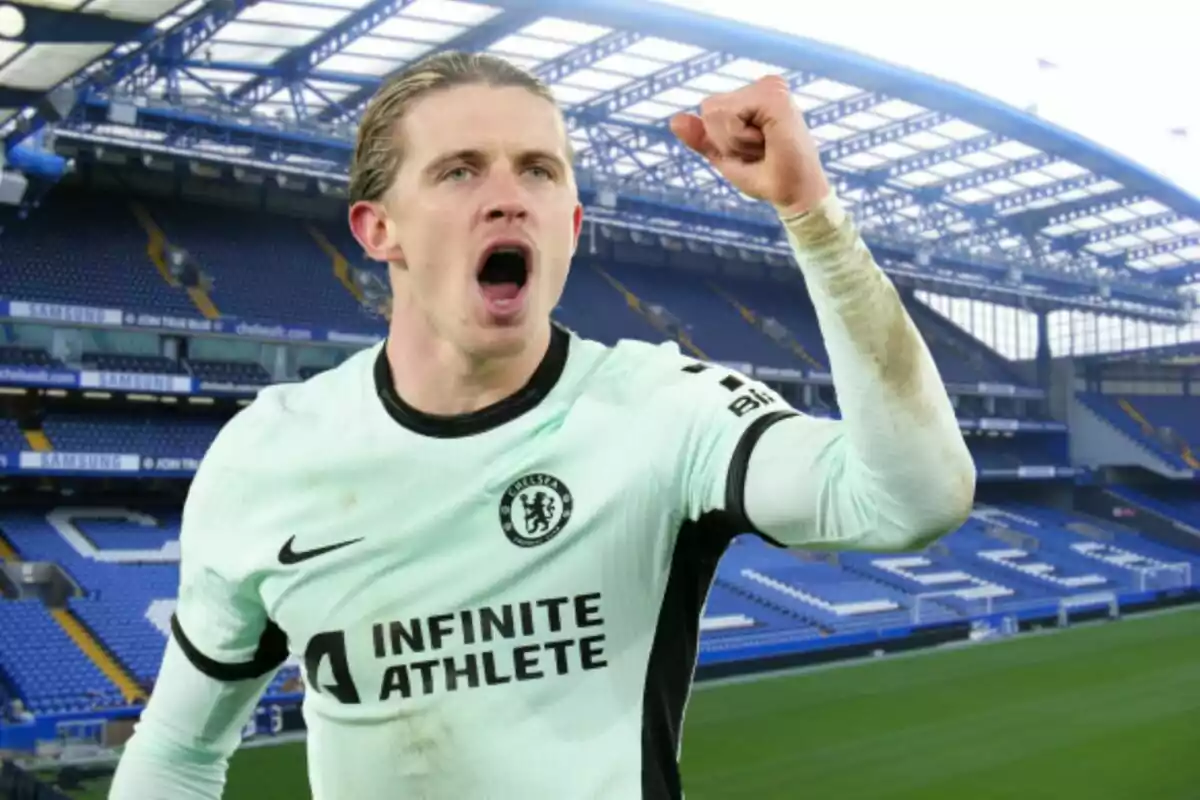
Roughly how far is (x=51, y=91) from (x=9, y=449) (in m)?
11.6

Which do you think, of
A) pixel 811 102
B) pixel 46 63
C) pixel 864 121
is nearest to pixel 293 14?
pixel 46 63

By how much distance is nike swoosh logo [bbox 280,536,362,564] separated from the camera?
75.1 inches

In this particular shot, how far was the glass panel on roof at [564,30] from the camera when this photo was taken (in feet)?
72.3

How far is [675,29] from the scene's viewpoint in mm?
22422

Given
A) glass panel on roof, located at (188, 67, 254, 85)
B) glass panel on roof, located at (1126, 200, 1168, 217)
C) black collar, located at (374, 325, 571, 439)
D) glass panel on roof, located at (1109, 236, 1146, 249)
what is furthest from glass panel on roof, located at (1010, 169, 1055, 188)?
black collar, located at (374, 325, 571, 439)

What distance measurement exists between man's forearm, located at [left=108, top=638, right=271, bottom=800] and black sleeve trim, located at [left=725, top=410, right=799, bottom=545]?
100 cm

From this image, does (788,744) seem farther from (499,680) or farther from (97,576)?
(499,680)

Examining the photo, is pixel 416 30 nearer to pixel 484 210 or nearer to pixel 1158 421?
pixel 484 210

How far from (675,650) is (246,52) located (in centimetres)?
2326

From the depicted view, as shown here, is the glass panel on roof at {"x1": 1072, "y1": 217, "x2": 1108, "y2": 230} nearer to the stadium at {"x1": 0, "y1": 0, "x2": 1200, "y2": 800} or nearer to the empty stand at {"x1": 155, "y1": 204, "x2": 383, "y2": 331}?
the stadium at {"x1": 0, "y1": 0, "x2": 1200, "y2": 800}

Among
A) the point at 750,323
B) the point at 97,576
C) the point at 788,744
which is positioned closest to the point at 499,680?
the point at 788,744

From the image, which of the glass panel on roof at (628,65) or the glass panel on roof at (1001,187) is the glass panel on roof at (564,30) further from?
the glass panel on roof at (1001,187)

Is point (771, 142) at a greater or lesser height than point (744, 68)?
lesser

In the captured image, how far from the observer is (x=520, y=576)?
5.89 ft
